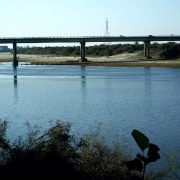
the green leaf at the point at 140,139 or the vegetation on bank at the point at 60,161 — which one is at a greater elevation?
the green leaf at the point at 140,139

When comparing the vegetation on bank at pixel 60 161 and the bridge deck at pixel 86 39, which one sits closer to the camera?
the vegetation on bank at pixel 60 161

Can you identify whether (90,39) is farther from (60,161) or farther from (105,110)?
(60,161)

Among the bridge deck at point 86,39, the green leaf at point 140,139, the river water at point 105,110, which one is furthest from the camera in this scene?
the bridge deck at point 86,39

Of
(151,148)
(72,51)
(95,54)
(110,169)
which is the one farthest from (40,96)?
(72,51)

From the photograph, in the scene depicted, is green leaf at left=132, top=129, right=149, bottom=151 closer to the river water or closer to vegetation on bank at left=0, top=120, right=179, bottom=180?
vegetation on bank at left=0, top=120, right=179, bottom=180

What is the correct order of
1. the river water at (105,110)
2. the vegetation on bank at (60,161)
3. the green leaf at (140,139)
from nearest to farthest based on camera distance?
the green leaf at (140,139) < the vegetation on bank at (60,161) < the river water at (105,110)

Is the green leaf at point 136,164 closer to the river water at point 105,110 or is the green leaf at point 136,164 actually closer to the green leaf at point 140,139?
the green leaf at point 140,139

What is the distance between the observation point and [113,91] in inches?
1775

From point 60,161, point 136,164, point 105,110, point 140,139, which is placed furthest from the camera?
point 105,110

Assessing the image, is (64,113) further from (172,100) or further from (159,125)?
(172,100)

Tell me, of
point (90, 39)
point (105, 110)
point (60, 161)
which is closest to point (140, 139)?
point (60, 161)

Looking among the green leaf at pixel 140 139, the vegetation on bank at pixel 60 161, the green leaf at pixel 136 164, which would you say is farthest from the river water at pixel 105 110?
the green leaf at pixel 140 139

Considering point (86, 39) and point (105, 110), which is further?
point (86, 39)

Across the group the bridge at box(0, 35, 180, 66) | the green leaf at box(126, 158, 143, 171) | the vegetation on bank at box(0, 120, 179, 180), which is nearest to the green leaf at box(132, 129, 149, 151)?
the green leaf at box(126, 158, 143, 171)
